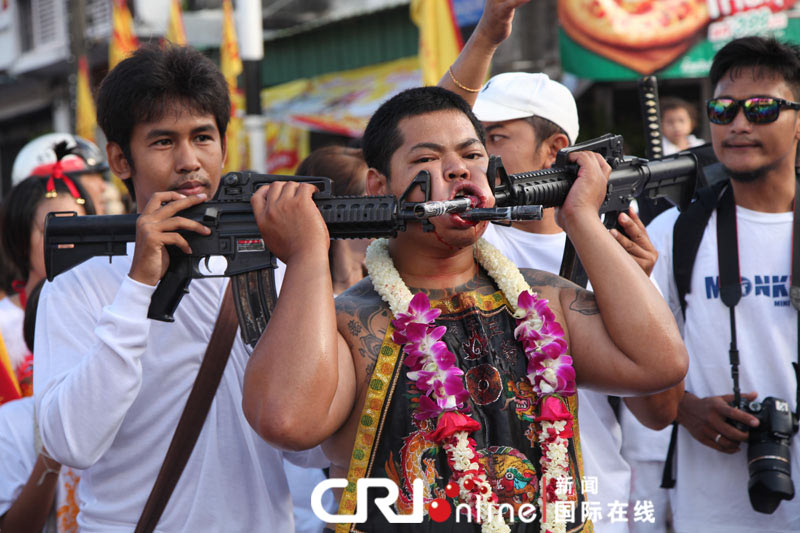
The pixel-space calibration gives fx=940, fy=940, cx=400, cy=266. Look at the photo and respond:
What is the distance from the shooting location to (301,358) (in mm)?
2262

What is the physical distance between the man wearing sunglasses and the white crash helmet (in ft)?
11.1

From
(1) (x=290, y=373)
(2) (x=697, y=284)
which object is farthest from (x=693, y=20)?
(1) (x=290, y=373)

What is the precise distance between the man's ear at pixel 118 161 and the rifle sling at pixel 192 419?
2.11 feet

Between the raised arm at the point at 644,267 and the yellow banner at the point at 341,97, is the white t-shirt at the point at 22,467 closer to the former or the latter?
the raised arm at the point at 644,267

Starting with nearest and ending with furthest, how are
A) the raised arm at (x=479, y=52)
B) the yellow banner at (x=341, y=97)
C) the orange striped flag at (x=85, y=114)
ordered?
the raised arm at (x=479, y=52)
the orange striped flag at (x=85, y=114)
the yellow banner at (x=341, y=97)

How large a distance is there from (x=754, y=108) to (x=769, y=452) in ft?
4.67

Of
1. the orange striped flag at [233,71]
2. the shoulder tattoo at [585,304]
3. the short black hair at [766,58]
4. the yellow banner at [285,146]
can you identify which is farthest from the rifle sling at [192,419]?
the yellow banner at [285,146]

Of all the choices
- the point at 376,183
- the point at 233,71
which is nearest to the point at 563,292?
the point at 376,183

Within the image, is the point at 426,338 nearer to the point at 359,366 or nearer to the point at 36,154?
the point at 359,366

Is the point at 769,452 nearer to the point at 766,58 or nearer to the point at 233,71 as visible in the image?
the point at 766,58

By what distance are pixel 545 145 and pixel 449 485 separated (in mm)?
1852

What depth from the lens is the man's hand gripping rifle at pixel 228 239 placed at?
99.3 inches

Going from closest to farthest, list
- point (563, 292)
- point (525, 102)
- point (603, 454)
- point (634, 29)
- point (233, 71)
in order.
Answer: point (563, 292), point (603, 454), point (525, 102), point (634, 29), point (233, 71)

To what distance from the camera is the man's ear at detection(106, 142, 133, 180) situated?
312 centimetres
